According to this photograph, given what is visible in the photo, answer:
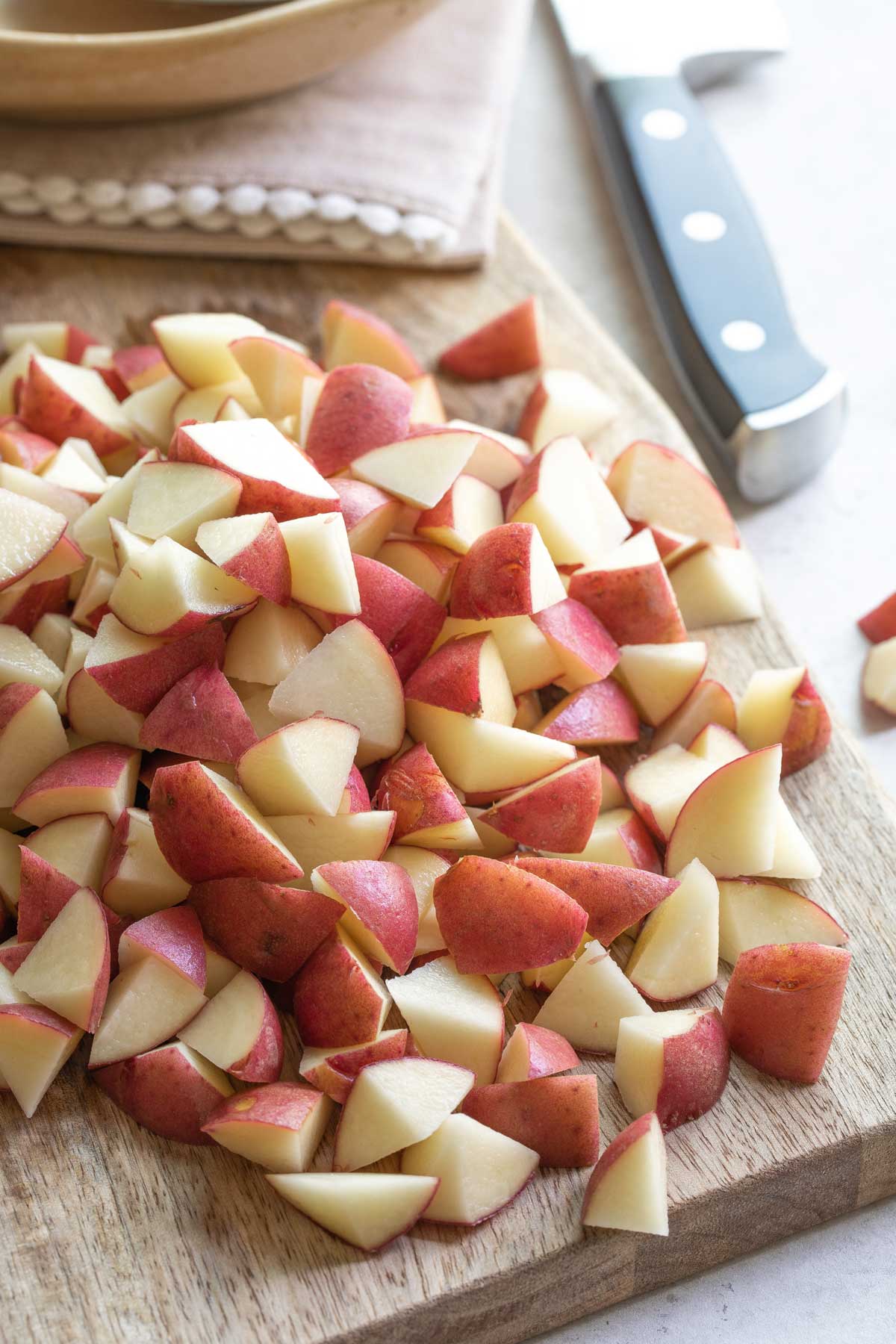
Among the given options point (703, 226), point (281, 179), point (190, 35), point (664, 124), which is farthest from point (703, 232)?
point (190, 35)

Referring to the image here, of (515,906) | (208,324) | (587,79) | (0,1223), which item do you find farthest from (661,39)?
(0,1223)

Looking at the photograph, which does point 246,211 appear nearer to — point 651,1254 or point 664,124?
point 664,124

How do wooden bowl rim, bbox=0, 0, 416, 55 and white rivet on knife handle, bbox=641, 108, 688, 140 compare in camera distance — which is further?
white rivet on knife handle, bbox=641, 108, 688, 140

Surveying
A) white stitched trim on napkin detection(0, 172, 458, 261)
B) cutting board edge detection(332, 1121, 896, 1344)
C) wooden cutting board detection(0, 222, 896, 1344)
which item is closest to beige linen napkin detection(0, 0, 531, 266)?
white stitched trim on napkin detection(0, 172, 458, 261)

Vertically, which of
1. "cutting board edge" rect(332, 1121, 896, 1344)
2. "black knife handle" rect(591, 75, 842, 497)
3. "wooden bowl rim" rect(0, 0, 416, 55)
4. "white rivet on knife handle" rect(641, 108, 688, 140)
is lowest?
"cutting board edge" rect(332, 1121, 896, 1344)

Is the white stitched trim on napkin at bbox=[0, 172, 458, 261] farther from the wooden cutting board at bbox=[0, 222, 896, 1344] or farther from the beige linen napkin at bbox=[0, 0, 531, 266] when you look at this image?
the wooden cutting board at bbox=[0, 222, 896, 1344]

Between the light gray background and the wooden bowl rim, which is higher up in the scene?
Answer: the wooden bowl rim
